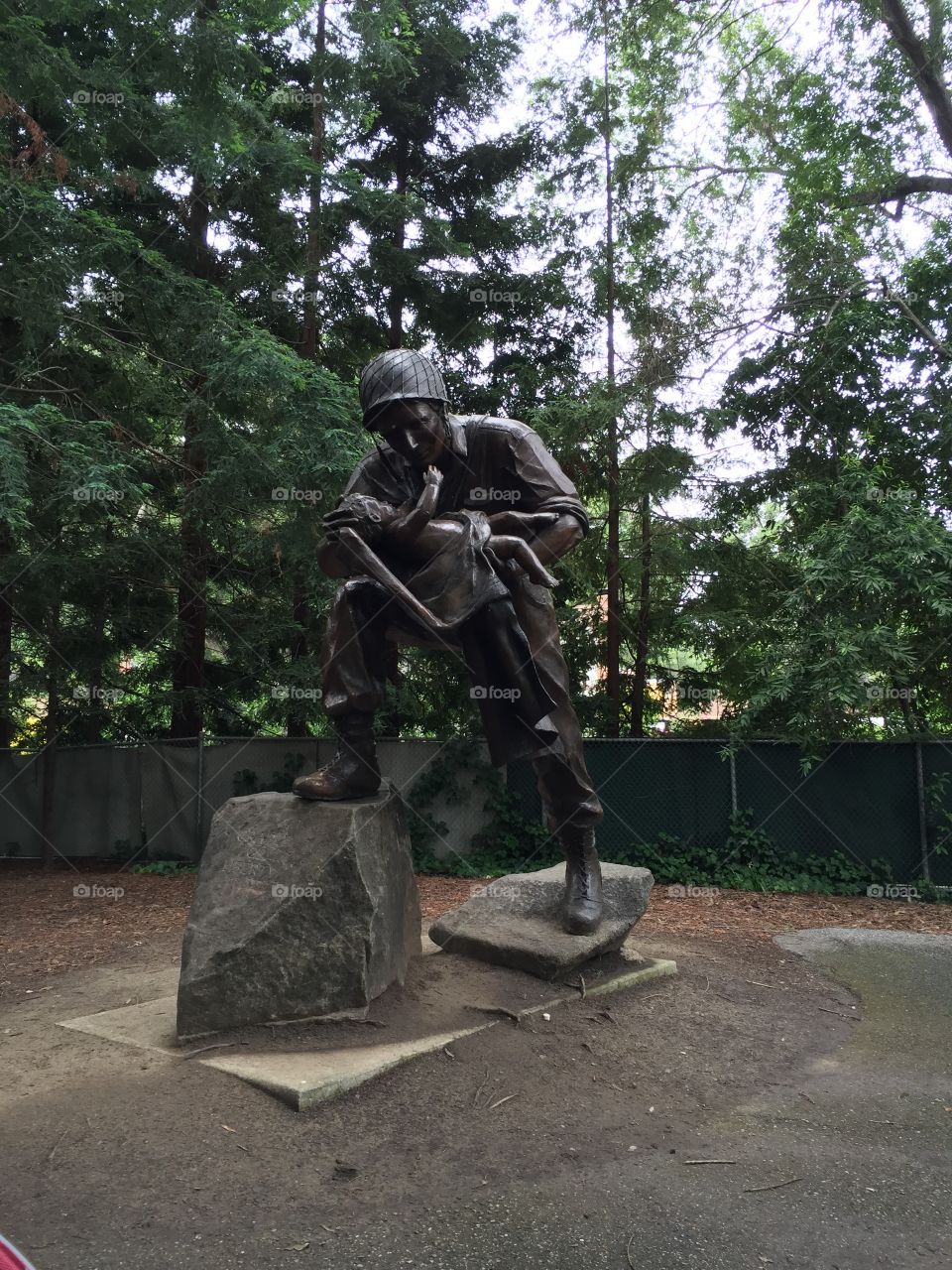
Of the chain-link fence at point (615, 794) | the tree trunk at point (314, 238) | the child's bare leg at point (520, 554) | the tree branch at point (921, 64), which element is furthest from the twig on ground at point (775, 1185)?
the tree branch at point (921, 64)

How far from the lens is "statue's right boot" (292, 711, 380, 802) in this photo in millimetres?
4133

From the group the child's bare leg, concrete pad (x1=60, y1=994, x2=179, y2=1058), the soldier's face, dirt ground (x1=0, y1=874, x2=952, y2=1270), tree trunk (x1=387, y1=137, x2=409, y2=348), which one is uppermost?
tree trunk (x1=387, y1=137, x2=409, y2=348)

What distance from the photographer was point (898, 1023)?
13.5ft

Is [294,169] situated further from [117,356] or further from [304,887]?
[304,887]

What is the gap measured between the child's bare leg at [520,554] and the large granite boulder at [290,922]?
1.24 meters

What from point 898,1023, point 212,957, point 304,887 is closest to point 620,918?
point 898,1023

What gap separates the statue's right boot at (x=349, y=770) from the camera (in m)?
4.13

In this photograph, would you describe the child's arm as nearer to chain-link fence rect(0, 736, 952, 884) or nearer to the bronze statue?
the bronze statue

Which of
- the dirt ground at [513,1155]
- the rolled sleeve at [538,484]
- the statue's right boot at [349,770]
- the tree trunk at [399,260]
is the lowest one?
the dirt ground at [513,1155]

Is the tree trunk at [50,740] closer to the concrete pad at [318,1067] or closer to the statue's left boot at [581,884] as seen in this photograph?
the statue's left boot at [581,884]

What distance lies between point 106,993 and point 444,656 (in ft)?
21.3

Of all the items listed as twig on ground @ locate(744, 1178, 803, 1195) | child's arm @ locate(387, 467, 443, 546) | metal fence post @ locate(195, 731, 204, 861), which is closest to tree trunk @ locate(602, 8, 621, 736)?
metal fence post @ locate(195, 731, 204, 861)

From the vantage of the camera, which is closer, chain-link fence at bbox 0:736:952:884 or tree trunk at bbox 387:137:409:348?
chain-link fence at bbox 0:736:952:884

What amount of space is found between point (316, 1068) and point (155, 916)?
4.95 meters
